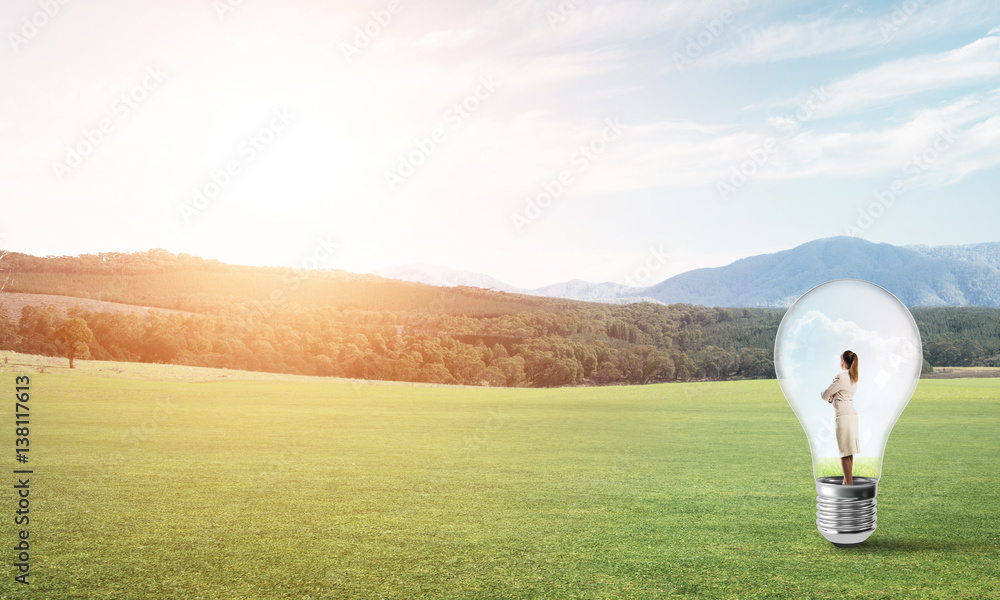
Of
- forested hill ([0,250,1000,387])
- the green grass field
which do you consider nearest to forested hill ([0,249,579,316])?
forested hill ([0,250,1000,387])

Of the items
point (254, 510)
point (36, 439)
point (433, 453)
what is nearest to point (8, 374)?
point (36, 439)

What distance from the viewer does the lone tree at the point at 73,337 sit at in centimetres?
3197

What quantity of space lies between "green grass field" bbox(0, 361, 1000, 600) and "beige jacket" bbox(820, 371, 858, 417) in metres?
1.21

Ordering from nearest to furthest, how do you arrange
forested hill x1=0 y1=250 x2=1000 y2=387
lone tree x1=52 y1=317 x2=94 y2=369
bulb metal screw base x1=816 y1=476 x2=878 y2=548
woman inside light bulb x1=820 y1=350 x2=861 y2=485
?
woman inside light bulb x1=820 y1=350 x2=861 y2=485
bulb metal screw base x1=816 y1=476 x2=878 y2=548
lone tree x1=52 y1=317 x2=94 y2=369
forested hill x1=0 y1=250 x2=1000 y2=387

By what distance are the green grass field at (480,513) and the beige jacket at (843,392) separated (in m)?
1.21

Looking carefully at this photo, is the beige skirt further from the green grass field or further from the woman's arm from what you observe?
the green grass field

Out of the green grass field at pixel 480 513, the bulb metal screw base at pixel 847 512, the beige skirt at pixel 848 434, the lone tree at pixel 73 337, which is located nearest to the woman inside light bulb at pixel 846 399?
the beige skirt at pixel 848 434

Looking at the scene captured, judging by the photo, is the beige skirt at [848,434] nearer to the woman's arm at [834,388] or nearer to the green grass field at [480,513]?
the woman's arm at [834,388]

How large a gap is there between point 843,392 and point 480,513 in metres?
3.73

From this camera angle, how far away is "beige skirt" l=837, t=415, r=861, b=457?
5.90 metres

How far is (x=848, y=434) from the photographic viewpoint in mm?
5930

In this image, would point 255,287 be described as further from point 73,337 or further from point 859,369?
point 859,369

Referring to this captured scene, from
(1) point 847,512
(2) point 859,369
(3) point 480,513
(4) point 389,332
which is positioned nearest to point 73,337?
(4) point 389,332

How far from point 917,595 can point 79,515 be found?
25.0 feet
